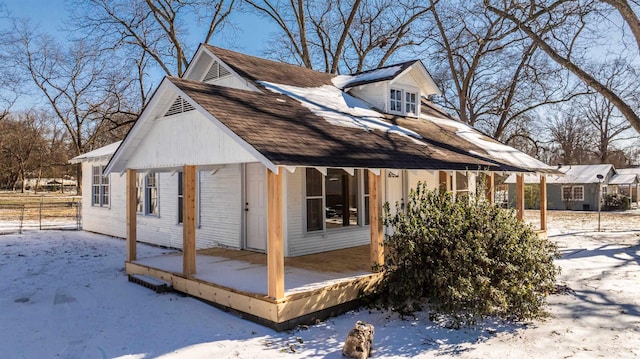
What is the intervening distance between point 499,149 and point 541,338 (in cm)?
850

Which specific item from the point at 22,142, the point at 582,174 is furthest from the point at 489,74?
the point at 22,142

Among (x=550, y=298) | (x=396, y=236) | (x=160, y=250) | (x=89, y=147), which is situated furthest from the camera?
(x=89, y=147)

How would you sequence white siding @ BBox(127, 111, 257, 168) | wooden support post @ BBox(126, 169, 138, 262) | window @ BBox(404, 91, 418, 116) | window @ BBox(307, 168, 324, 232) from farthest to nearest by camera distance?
window @ BBox(404, 91, 418, 116), window @ BBox(307, 168, 324, 232), wooden support post @ BBox(126, 169, 138, 262), white siding @ BBox(127, 111, 257, 168)

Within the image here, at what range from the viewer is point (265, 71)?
11414mm

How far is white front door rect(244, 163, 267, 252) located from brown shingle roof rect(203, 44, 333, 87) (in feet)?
7.24

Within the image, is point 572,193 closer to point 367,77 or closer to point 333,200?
point 367,77

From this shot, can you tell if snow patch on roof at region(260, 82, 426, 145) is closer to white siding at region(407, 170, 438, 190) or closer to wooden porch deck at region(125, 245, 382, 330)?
white siding at region(407, 170, 438, 190)

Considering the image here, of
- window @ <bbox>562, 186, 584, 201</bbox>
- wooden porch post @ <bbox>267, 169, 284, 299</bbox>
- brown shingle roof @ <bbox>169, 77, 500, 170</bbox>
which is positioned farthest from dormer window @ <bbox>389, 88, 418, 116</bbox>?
window @ <bbox>562, 186, 584, 201</bbox>

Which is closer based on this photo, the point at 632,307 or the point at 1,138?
the point at 632,307

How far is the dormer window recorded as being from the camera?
41.8ft

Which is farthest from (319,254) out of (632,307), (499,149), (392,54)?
(392,54)

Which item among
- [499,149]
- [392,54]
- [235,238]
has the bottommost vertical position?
[235,238]

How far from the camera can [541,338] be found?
5469mm

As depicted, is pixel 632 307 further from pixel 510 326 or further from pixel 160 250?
pixel 160 250
